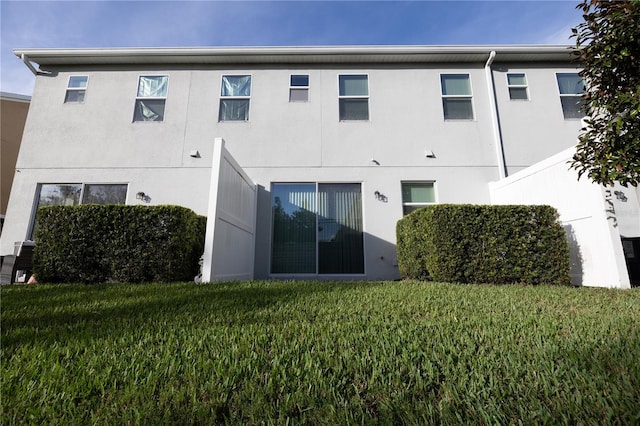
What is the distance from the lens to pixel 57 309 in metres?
2.64

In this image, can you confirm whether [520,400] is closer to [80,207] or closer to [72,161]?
[80,207]

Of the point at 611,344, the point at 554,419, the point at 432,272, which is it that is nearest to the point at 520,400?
the point at 554,419

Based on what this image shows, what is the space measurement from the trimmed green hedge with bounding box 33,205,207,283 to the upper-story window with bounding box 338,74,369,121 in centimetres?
475

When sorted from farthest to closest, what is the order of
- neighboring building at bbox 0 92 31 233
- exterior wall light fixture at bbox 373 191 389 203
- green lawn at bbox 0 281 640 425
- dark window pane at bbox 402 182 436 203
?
neighboring building at bbox 0 92 31 233 < dark window pane at bbox 402 182 436 203 < exterior wall light fixture at bbox 373 191 389 203 < green lawn at bbox 0 281 640 425

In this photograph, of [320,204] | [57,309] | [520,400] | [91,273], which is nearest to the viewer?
[520,400]

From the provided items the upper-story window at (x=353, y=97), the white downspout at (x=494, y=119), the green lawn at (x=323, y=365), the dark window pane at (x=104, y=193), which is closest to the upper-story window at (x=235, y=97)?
the upper-story window at (x=353, y=97)

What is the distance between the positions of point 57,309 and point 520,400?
344cm

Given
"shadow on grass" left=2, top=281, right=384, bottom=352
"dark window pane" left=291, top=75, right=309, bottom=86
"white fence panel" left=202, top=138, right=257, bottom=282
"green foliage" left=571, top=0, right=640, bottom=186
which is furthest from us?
"dark window pane" left=291, top=75, right=309, bottom=86

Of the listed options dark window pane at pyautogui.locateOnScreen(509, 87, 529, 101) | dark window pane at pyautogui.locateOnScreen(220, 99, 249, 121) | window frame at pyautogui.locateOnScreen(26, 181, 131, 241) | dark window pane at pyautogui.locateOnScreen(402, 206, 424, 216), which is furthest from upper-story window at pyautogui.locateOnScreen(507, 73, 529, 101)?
window frame at pyautogui.locateOnScreen(26, 181, 131, 241)

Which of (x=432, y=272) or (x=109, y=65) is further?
(x=109, y=65)

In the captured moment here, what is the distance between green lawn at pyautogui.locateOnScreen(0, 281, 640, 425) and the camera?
98 centimetres

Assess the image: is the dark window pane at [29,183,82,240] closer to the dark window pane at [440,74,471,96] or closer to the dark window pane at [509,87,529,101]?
the dark window pane at [440,74,471,96]

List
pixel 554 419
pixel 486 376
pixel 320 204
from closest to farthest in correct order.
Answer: pixel 554 419
pixel 486 376
pixel 320 204

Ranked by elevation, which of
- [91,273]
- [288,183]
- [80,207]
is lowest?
[91,273]
